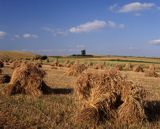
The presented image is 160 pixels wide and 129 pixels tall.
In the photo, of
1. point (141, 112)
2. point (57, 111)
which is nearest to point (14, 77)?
point (57, 111)

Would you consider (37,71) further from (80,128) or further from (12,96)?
(80,128)

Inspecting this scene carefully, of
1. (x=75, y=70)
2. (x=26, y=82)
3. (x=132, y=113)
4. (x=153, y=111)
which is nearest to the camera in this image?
(x=132, y=113)

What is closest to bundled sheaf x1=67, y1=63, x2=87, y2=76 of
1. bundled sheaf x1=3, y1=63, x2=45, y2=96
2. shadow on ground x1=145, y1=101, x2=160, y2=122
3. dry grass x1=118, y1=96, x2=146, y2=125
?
bundled sheaf x1=3, y1=63, x2=45, y2=96

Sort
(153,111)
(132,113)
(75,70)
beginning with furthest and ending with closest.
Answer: (75,70) < (153,111) < (132,113)

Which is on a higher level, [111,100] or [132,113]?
[111,100]

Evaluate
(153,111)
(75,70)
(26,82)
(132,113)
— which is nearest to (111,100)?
(132,113)

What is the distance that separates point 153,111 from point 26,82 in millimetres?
7017

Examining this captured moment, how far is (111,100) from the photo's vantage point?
11836 mm

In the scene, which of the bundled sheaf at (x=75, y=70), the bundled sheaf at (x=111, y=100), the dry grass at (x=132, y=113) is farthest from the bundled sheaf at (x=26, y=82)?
the bundled sheaf at (x=75, y=70)

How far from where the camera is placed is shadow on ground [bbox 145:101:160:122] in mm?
12078

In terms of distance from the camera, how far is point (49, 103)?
14.4 m

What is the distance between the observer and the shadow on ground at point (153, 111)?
12078 mm

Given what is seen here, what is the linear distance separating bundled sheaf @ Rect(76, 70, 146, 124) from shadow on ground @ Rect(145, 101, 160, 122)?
722 mm

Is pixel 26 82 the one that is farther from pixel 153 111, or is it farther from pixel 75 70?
pixel 75 70
